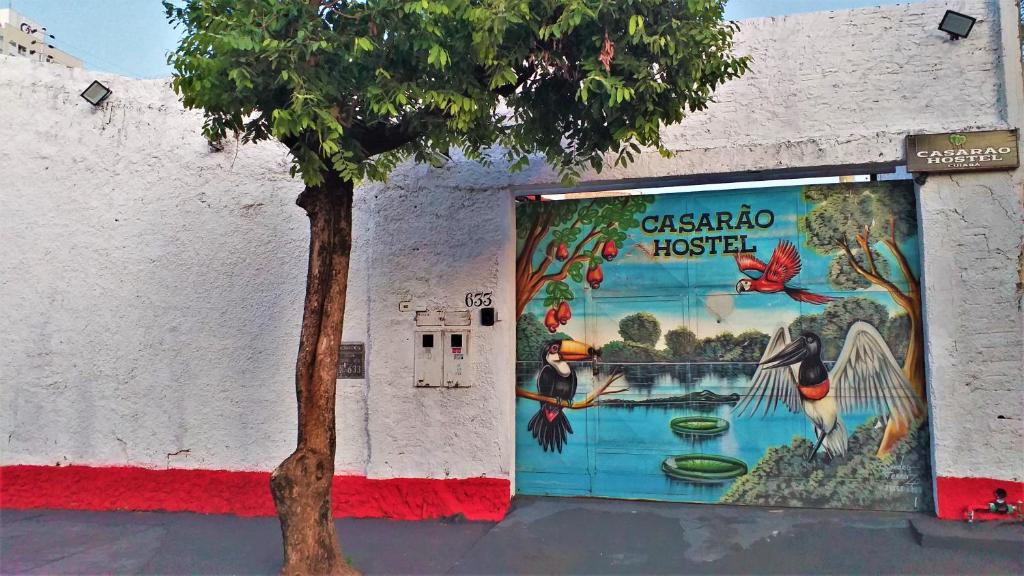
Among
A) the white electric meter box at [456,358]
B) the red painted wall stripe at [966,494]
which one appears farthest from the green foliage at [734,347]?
the white electric meter box at [456,358]

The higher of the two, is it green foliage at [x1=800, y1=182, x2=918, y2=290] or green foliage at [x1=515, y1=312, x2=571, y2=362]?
green foliage at [x1=800, y1=182, x2=918, y2=290]

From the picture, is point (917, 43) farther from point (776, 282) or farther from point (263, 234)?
point (263, 234)

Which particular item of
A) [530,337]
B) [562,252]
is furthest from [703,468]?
[562,252]

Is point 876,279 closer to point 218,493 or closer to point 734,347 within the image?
point 734,347

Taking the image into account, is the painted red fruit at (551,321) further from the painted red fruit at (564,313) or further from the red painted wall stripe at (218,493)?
the red painted wall stripe at (218,493)

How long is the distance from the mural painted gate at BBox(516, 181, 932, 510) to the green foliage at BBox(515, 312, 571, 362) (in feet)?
0.06

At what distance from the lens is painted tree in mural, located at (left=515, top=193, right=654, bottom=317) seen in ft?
19.2

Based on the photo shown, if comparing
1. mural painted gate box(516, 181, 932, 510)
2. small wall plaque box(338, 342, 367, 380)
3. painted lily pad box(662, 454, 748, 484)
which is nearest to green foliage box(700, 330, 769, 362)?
mural painted gate box(516, 181, 932, 510)

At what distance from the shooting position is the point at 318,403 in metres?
4.20

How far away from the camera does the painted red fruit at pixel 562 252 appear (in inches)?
235

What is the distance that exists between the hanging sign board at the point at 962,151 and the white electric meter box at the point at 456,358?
11.8 feet

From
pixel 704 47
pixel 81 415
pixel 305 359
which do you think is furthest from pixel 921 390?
pixel 81 415

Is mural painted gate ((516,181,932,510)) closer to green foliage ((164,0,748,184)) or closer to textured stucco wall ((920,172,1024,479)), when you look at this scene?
textured stucco wall ((920,172,1024,479))

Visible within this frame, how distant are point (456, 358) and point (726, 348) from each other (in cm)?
217
